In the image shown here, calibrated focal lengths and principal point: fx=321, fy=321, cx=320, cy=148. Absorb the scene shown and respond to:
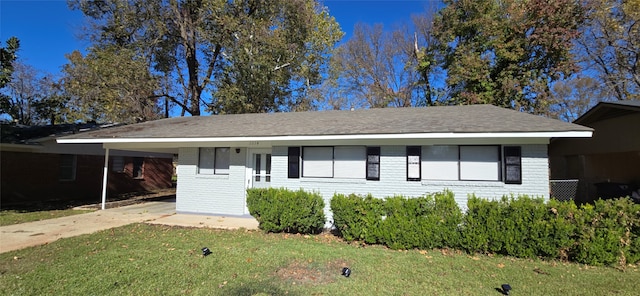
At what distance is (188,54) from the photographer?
64.2ft

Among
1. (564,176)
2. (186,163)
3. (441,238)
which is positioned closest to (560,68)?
(564,176)

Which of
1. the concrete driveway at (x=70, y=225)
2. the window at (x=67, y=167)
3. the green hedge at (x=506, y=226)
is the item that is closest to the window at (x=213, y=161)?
the concrete driveway at (x=70, y=225)

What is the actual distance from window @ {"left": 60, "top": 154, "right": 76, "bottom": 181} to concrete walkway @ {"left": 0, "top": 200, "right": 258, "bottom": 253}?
5325mm

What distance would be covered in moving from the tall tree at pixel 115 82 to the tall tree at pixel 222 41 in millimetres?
1273

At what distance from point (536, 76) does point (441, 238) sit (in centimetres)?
1467

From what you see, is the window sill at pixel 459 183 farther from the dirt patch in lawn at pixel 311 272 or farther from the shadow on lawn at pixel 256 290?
the shadow on lawn at pixel 256 290

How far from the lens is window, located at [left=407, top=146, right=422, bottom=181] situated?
8781mm

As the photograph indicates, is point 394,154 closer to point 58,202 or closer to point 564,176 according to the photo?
point 564,176

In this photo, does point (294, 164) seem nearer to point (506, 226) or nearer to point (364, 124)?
point (364, 124)

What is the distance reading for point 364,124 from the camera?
9.59 meters

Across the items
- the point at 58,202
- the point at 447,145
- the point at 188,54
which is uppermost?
the point at 188,54

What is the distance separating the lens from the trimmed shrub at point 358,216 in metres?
7.21

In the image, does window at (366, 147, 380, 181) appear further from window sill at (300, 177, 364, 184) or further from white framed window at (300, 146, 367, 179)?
window sill at (300, 177, 364, 184)

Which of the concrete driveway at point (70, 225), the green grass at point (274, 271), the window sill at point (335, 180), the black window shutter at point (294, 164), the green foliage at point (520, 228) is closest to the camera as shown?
the green grass at point (274, 271)
